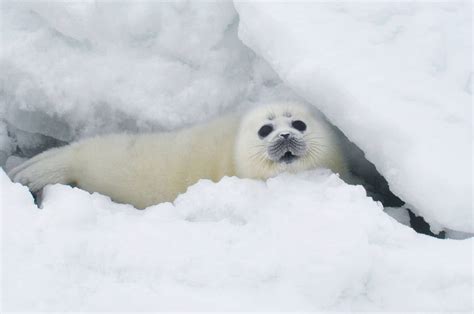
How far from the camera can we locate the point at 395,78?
8.71ft

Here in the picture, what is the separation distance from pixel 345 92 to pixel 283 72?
33 centimetres

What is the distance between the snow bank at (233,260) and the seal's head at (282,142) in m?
0.56

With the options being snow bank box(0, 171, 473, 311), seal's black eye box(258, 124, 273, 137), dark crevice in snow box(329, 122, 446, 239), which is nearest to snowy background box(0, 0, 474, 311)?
snow bank box(0, 171, 473, 311)

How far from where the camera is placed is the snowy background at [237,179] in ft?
6.40

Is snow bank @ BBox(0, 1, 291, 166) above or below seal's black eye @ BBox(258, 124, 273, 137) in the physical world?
above

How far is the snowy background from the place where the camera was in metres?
1.95

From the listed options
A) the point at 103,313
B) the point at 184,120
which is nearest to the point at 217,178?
the point at 184,120

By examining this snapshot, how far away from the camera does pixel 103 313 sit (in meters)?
1.87

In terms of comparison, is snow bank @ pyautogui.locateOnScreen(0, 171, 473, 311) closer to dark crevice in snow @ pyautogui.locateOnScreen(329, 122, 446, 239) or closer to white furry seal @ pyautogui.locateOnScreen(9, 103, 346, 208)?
white furry seal @ pyautogui.locateOnScreen(9, 103, 346, 208)

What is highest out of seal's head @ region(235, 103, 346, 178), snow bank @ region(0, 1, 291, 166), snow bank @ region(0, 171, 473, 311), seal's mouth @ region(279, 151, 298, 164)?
snow bank @ region(0, 1, 291, 166)

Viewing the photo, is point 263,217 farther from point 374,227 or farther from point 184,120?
point 184,120

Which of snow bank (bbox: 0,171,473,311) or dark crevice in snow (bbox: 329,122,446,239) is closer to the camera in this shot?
snow bank (bbox: 0,171,473,311)

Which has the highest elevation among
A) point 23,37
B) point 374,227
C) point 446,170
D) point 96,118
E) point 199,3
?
point 199,3

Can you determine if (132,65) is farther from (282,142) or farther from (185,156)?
(282,142)
